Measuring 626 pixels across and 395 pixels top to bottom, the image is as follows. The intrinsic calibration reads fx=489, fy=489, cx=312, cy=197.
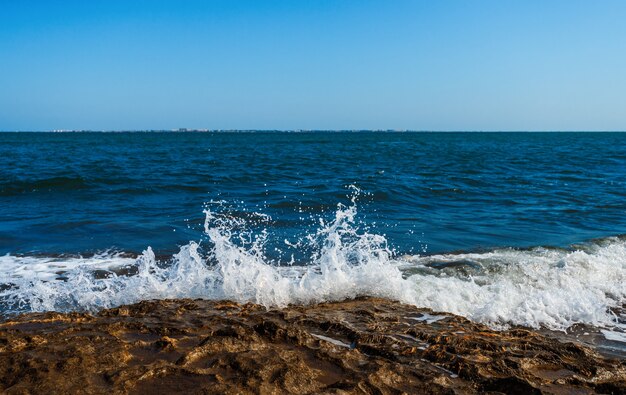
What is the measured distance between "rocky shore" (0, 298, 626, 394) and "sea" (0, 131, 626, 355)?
3.95 feet

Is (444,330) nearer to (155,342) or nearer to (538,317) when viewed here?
(538,317)

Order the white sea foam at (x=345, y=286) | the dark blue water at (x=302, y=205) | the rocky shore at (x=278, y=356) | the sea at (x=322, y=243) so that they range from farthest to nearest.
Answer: the dark blue water at (x=302, y=205), the sea at (x=322, y=243), the white sea foam at (x=345, y=286), the rocky shore at (x=278, y=356)

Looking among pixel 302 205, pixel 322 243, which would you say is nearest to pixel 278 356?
pixel 322 243

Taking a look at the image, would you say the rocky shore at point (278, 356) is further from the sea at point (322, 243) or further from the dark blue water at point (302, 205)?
the dark blue water at point (302, 205)

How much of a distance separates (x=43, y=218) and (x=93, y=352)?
9144 mm

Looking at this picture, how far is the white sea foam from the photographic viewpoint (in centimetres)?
581

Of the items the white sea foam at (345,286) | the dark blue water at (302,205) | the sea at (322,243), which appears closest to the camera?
the white sea foam at (345,286)

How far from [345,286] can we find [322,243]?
3144mm

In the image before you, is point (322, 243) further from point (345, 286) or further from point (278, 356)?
point (278, 356)

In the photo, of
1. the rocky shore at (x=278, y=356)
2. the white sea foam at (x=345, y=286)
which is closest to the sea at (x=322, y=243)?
the white sea foam at (x=345, y=286)

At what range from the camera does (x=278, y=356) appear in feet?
12.1

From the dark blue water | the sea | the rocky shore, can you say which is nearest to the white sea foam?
the sea

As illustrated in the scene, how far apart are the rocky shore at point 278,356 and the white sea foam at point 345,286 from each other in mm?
1006

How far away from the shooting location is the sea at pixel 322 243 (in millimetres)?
6027
